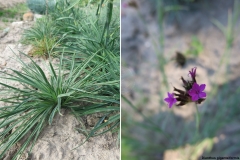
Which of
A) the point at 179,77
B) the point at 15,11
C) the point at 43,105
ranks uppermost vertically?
the point at 15,11

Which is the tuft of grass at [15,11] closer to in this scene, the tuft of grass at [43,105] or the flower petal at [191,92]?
the tuft of grass at [43,105]

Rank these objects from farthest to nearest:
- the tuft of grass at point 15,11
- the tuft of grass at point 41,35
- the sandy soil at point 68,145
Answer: the tuft of grass at point 15,11
the tuft of grass at point 41,35
the sandy soil at point 68,145

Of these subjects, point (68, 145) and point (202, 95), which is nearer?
point (202, 95)

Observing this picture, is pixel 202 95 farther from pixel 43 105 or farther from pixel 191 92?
pixel 43 105

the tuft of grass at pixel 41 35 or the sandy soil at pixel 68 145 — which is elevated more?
the tuft of grass at pixel 41 35

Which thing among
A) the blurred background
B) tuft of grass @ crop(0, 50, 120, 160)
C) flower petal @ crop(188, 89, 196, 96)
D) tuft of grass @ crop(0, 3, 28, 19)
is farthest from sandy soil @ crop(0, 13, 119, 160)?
tuft of grass @ crop(0, 3, 28, 19)

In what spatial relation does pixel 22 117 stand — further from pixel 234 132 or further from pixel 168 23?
pixel 168 23

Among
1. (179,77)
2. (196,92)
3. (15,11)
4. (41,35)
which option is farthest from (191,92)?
(15,11)

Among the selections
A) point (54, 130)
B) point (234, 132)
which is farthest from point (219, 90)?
point (54, 130)

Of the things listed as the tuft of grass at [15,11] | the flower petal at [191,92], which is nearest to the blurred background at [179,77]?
the flower petal at [191,92]
